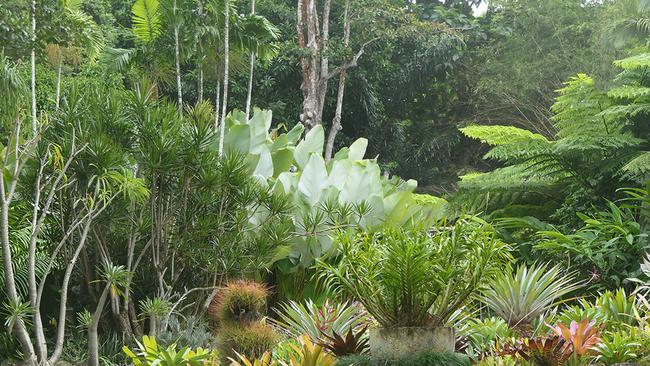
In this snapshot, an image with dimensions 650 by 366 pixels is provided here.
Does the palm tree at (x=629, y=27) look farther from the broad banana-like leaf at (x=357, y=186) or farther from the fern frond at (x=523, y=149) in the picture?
the broad banana-like leaf at (x=357, y=186)

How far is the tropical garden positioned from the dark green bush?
0.7 inches

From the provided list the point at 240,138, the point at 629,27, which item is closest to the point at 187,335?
the point at 240,138

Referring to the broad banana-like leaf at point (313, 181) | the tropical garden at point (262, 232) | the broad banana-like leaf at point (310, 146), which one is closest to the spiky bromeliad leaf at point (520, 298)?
the tropical garden at point (262, 232)

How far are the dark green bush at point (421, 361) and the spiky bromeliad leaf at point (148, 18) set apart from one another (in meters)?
6.29

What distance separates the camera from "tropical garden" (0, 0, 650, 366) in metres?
6.02

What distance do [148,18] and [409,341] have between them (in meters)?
6.66

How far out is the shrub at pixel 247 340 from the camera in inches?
252

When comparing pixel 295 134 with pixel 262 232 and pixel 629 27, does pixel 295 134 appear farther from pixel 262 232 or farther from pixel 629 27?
pixel 629 27

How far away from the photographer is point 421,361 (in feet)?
18.4

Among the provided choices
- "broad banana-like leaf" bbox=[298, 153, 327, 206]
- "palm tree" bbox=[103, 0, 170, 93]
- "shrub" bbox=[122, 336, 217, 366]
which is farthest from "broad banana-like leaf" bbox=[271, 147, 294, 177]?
"shrub" bbox=[122, 336, 217, 366]

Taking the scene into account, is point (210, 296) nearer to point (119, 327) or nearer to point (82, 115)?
point (119, 327)

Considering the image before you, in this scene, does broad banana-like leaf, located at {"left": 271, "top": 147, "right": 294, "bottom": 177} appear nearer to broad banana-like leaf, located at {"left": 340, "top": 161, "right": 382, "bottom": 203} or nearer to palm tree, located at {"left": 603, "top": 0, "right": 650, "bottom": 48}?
broad banana-like leaf, located at {"left": 340, "top": 161, "right": 382, "bottom": 203}

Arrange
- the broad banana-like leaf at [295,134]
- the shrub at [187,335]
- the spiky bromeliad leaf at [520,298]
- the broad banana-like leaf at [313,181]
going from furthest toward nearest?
the broad banana-like leaf at [295,134] → the broad banana-like leaf at [313,181] → the shrub at [187,335] → the spiky bromeliad leaf at [520,298]

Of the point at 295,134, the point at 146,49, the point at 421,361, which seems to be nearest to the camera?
the point at 421,361
